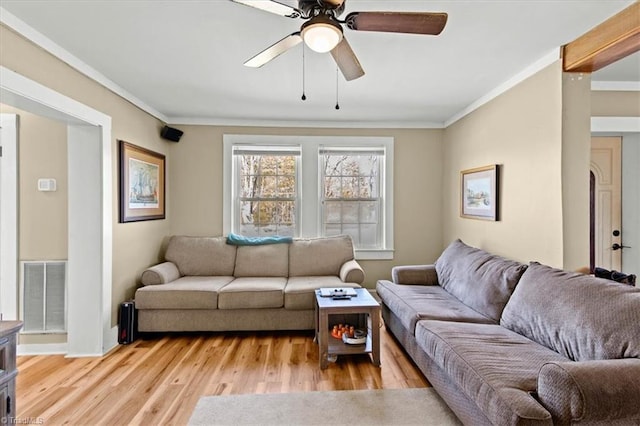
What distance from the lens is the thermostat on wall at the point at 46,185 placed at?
2965mm

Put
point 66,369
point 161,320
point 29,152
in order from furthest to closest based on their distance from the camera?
point 161,320 → point 29,152 → point 66,369

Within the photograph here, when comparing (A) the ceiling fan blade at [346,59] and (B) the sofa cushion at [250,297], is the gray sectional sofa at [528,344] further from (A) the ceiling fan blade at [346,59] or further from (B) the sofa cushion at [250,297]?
(A) the ceiling fan blade at [346,59]

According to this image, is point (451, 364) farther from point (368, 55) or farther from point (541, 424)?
point (368, 55)

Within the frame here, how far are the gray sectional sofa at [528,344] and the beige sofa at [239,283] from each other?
108 centimetres

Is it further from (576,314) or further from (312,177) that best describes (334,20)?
(312,177)

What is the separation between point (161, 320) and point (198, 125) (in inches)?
101

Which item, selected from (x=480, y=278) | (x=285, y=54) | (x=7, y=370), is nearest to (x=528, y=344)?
(x=480, y=278)

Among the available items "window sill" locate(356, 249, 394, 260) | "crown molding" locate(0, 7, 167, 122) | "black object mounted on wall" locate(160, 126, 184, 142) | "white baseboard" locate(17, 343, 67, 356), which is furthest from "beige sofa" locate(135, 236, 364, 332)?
"crown molding" locate(0, 7, 167, 122)

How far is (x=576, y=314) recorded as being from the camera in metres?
1.83

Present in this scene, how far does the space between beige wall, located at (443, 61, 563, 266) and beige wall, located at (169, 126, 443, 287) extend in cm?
76

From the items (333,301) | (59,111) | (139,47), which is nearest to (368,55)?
(139,47)

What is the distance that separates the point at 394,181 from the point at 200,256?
110 inches

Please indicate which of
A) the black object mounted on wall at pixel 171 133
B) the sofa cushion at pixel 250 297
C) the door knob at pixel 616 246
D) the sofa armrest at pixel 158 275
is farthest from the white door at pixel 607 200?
the black object mounted on wall at pixel 171 133

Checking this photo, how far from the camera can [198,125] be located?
441cm
